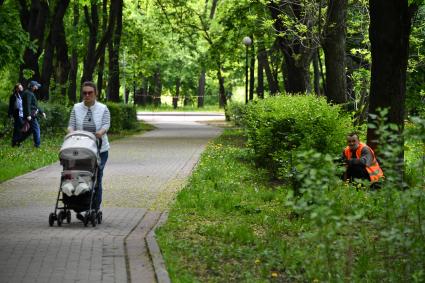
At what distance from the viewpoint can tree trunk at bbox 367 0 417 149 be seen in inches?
514

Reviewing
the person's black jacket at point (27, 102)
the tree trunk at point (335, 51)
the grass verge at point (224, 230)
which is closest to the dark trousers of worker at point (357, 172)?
the grass verge at point (224, 230)

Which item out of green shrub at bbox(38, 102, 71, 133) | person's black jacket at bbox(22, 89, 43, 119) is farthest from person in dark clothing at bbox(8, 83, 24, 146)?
green shrub at bbox(38, 102, 71, 133)

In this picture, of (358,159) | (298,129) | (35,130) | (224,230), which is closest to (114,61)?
(35,130)

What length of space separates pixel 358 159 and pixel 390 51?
1.87 metres

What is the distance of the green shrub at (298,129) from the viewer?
1377 cm

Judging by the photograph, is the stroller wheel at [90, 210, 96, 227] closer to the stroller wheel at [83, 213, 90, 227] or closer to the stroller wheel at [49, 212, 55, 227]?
the stroller wheel at [83, 213, 90, 227]

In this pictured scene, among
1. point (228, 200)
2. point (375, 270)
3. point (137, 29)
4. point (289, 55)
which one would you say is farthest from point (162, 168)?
point (137, 29)

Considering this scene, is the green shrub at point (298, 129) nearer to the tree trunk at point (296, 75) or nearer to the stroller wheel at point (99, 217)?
the stroller wheel at point (99, 217)

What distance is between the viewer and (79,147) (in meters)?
9.46

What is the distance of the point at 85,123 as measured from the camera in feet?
33.2

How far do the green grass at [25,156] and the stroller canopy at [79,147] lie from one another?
5.82 metres

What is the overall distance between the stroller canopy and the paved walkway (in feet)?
2.93

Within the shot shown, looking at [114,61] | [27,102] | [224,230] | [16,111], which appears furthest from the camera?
[114,61]

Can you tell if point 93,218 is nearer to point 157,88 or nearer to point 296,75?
point 296,75
